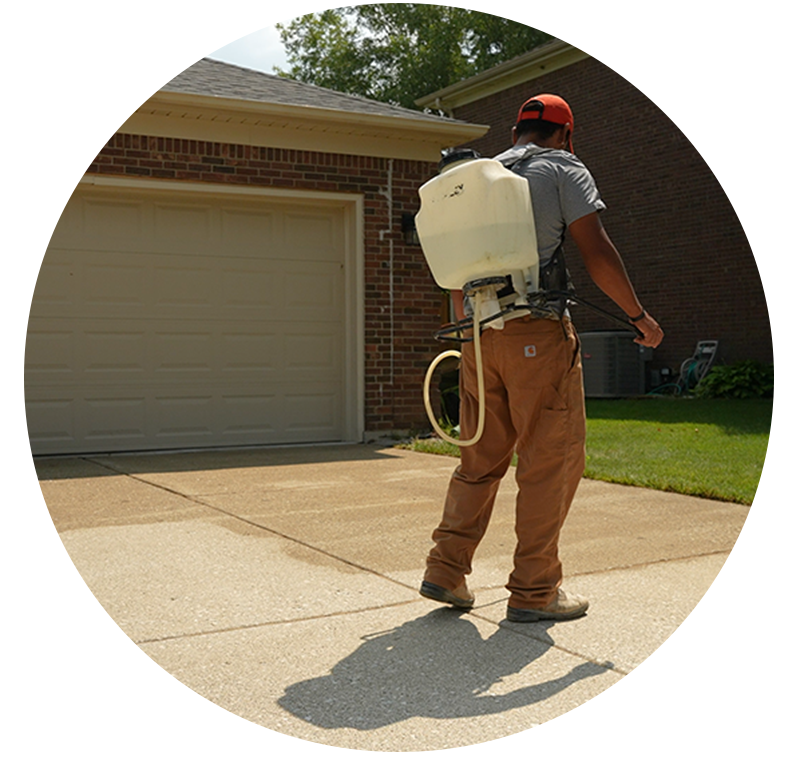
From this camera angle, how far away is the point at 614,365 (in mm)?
17250

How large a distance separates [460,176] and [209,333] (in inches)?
269

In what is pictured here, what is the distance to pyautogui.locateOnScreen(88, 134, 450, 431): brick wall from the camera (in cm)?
1028

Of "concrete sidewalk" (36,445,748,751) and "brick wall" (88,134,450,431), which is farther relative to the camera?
"brick wall" (88,134,450,431)

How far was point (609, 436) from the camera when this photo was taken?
10.9 m

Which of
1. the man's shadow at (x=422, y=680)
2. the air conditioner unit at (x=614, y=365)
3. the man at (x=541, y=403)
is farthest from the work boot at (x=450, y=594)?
the air conditioner unit at (x=614, y=365)

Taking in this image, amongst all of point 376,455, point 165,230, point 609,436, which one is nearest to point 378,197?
point 165,230

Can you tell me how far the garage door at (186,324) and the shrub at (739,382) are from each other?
7350mm

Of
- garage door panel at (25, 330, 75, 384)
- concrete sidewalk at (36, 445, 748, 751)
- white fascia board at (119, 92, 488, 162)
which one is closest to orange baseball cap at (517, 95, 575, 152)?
concrete sidewalk at (36, 445, 748, 751)

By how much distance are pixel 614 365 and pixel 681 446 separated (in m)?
7.47

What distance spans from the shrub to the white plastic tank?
12210 millimetres

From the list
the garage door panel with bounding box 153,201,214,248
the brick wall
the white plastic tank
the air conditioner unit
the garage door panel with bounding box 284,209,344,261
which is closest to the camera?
the white plastic tank

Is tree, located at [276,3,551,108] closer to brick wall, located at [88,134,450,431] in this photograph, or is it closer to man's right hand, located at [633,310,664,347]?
brick wall, located at [88,134,450,431]

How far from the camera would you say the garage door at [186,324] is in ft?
31.7

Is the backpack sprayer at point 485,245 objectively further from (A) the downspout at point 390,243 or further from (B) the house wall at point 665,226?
(B) the house wall at point 665,226
